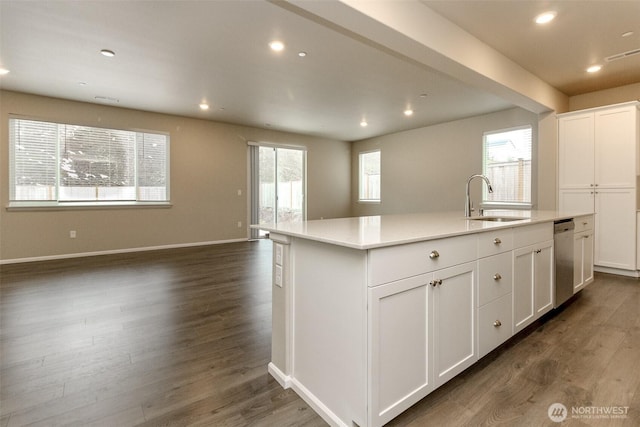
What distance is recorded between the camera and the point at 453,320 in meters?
1.63

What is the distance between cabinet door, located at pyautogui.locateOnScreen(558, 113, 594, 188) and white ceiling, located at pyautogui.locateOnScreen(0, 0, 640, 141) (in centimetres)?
57

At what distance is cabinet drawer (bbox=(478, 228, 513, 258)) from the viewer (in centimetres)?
183

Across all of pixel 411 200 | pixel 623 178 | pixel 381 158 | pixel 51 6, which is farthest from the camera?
pixel 381 158

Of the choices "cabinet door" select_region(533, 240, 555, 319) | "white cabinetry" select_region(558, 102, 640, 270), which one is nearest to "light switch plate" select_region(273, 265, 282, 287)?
"cabinet door" select_region(533, 240, 555, 319)

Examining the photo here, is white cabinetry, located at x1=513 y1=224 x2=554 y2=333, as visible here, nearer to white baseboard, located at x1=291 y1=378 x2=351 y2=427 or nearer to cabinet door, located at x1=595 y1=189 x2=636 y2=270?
white baseboard, located at x1=291 y1=378 x2=351 y2=427

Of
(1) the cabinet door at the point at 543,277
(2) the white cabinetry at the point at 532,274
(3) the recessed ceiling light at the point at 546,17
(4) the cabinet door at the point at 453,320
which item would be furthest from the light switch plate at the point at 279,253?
(3) the recessed ceiling light at the point at 546,17

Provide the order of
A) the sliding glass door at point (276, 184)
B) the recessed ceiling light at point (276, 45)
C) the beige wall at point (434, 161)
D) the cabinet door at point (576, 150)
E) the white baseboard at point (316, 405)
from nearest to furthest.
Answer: the white baseboard at point (316, 405)
the recessed ceiling light at point (276, 45)
the cabinet door at point (576, 150)
the beige wall at point (434, 161)
the sliding glass door at point (276, 184)

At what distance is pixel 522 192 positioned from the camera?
5.66m

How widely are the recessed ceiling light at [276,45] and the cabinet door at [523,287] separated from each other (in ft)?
9.34

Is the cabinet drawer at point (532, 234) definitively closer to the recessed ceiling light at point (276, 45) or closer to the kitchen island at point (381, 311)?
the kitchen island at point (381, 311)

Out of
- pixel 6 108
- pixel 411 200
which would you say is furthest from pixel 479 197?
pixel 6 108

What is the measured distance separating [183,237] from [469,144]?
20.0ft

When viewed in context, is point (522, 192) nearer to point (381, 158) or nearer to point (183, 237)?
point (381, 158)

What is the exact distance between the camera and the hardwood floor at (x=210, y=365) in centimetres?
150
